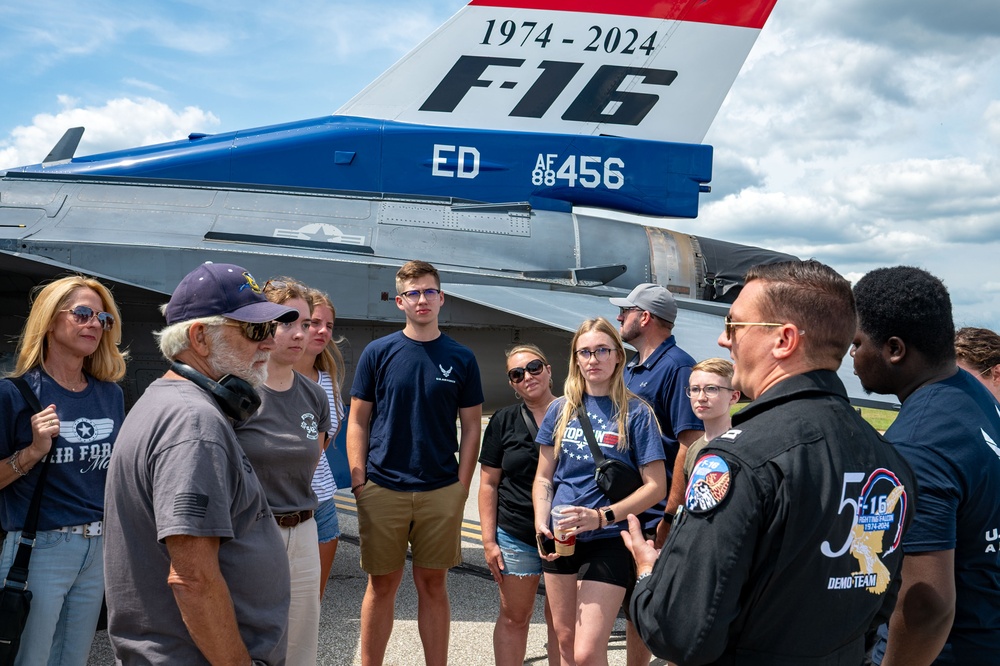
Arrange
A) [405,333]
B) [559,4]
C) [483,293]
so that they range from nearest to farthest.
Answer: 1. [405,333]
2. [483,293]
3. [559,4]

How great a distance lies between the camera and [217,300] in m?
2.09

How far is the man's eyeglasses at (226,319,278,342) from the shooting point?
213 cm

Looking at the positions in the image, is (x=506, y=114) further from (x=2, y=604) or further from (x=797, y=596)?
(x=797, y=596)

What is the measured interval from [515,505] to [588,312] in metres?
2.82

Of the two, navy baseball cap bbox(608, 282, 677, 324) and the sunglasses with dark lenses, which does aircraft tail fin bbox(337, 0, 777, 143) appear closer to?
navy baseball cap bbox(608, 282, 677, 324)

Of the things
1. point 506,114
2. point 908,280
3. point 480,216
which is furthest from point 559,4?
point 908,280

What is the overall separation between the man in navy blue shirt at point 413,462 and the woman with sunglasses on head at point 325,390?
0.43ft

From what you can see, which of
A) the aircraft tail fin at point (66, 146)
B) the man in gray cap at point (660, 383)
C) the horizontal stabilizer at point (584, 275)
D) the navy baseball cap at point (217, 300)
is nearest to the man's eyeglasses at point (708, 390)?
the man in gray cap at point (660, 383)

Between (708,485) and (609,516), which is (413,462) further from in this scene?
(708,485)

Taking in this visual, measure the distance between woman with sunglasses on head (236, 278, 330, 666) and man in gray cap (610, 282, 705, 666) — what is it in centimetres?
158

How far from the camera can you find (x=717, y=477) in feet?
5.09

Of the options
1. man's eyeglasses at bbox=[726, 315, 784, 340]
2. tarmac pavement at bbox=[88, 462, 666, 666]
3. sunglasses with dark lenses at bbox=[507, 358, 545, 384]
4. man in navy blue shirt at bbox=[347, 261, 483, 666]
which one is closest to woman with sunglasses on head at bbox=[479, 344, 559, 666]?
sunglasses with dark lenses at bbox=[507, 358, 545, 384]

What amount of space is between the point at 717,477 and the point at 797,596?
29 centimetres

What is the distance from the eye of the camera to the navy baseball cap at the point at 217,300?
2086 mm
